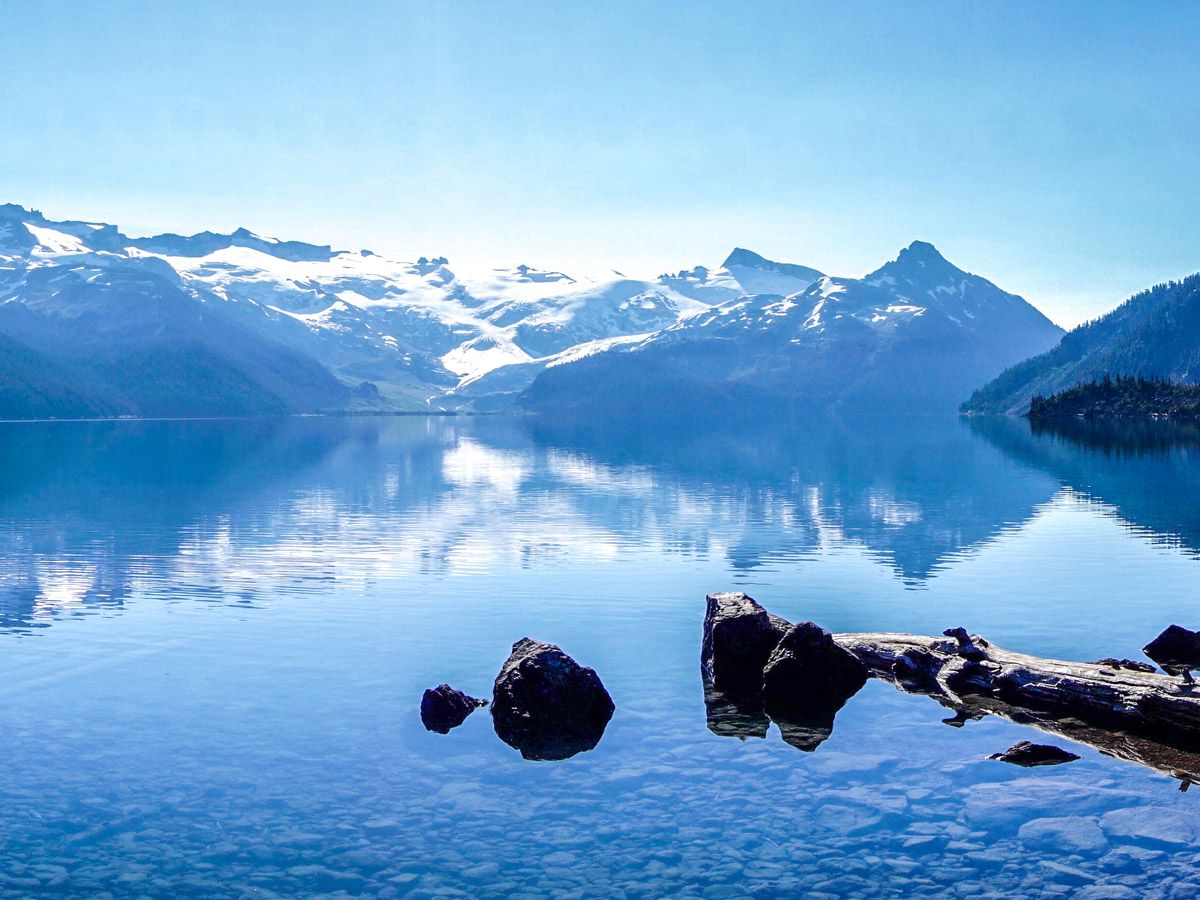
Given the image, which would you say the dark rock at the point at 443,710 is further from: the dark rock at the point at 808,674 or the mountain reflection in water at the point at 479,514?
the mountain reflection in water at the point at 479,514

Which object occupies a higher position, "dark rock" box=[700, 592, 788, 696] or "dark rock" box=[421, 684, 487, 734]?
"dark rock" box=[700, 592, 788, 696]

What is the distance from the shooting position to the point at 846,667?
3550 cm

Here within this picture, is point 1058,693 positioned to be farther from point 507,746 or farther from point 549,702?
point 507,746

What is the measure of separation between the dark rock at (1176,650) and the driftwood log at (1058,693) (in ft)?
21.6

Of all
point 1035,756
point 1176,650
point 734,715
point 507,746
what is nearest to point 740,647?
point 734,715

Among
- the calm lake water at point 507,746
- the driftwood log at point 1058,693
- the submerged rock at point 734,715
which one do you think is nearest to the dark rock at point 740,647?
the submerged rock at point 734,715

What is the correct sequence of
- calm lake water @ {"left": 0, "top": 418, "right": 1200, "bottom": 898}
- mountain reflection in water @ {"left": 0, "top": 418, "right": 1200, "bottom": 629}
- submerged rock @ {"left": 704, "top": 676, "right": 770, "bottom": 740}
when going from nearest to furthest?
calm lake water @ {"left": 0, "top": 418, "right": 1200, "bottom": 898} < submerged rock @ {"left": 704, "top": 676, "right": 770, "bottom": 740} < mountain reflection in water @ {"left": 0, "top": 418, "right": 1200, "bottom": 629}

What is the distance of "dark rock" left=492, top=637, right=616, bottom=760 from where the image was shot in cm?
3186

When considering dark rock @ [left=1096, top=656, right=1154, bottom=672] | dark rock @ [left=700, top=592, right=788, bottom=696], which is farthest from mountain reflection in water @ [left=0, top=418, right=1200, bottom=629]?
dark rock @ [left=700, top=592, right=788, bottom=696]

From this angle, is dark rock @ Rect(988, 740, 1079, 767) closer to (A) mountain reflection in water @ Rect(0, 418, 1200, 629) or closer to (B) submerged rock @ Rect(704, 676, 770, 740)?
(B) submerged rock @ Rect(704, 676, 770, 740)

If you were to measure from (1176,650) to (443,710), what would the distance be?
25.7 meters

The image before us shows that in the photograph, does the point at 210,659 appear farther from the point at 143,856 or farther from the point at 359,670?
the point at 143,856

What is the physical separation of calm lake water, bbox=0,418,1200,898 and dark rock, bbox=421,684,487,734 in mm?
463

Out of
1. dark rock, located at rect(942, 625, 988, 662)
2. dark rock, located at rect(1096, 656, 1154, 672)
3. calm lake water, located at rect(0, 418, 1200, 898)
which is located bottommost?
calm lake water, located at rect(0, 418, 1200, 898)
